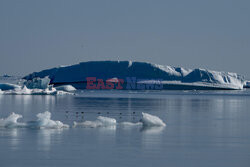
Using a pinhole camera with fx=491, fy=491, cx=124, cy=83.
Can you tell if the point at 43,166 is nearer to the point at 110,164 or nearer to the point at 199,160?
the point at 110,164

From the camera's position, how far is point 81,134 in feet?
40.5

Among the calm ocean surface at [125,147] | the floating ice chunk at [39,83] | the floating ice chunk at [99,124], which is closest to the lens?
the calm ocean surface at [125,147]

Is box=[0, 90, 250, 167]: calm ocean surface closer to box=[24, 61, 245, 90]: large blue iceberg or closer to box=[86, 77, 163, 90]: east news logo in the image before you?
box=[24, 61, 245, 90]: large blue iceberg

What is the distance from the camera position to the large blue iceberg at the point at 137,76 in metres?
89.4

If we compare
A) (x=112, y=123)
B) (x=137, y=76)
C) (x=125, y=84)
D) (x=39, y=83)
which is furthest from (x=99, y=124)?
(x=125, y=84)

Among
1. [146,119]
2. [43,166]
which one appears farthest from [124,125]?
[43,166]

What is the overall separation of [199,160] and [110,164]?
1.66 metres

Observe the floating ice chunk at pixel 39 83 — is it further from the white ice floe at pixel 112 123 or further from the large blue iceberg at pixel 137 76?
the white ice floe at pixel 112 123

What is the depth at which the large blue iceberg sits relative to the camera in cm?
8938

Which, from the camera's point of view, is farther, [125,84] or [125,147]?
[125,84]

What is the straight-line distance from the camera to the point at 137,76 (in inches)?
3543

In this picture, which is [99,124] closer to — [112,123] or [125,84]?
[112,123]

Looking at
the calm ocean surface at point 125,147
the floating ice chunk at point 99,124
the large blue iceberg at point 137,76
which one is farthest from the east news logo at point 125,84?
the calm ocean surface at point 125,147

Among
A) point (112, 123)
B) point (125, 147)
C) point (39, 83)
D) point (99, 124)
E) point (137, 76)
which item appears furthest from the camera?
point (137, 76)
